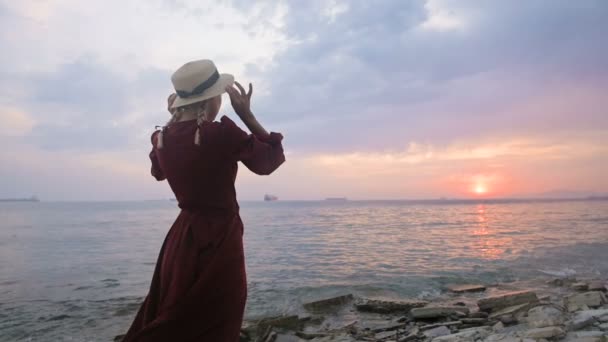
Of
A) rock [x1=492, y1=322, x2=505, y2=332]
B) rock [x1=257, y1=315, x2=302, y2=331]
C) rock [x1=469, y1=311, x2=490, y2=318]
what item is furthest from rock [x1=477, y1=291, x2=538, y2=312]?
rock [x1=257, y1=315, x2=302, y2=331]

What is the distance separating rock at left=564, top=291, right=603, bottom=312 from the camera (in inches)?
371

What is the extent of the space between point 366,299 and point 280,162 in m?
10.0

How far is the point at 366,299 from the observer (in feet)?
38.6

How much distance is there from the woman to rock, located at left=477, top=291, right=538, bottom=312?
9026mm

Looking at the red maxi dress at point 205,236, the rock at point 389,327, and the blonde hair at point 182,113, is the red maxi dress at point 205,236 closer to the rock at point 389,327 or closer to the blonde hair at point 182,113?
the blonde hair at point 182,113

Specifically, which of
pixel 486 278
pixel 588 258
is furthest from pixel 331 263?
pixel 588 258

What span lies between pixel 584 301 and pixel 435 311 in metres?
3.32

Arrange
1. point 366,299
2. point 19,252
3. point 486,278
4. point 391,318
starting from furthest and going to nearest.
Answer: point 19,252 → point 486,278 → point 366,299 → point 391,318

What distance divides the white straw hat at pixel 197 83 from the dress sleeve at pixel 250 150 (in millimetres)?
238

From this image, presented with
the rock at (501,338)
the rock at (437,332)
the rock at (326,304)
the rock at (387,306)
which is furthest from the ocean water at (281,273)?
the rock at (501,338)

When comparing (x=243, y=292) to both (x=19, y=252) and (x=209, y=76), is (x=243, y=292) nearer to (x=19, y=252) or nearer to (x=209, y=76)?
(x=209, y=76)

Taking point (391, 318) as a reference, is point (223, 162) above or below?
above

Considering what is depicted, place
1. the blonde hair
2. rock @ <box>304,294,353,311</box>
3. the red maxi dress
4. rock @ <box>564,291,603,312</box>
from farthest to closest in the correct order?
1. rock @ <box>304,294,353,311</box>
2. rock @ <box>564,291,603,312</box>
3. the blonde hair
4. the red maxi dress

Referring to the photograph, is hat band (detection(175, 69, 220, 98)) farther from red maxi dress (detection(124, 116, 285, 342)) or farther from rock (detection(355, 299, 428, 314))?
rock (detection(355, 299, 428, 314))
